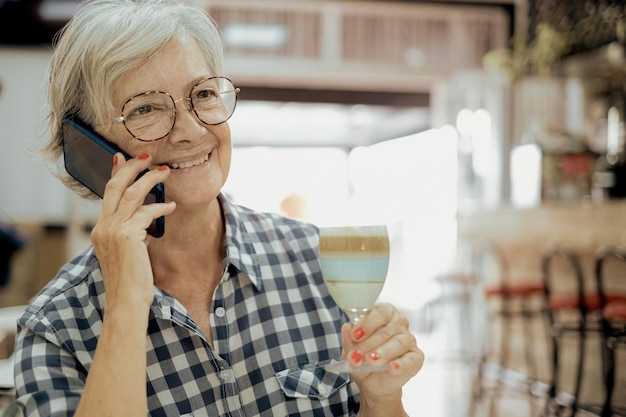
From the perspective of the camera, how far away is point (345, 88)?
8.93 m

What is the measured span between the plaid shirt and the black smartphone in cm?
14

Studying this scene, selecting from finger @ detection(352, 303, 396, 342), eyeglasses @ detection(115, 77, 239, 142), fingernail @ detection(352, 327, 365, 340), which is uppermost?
eyeglasses @ detection(115, 77, 239, 142)

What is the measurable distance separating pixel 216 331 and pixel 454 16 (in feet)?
25.0

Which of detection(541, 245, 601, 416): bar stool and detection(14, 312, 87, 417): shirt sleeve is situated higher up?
detection(14, 312, 87, 417): shirt sleeve

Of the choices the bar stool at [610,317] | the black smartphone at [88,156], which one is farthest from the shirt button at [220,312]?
the bar stool at [610,317]

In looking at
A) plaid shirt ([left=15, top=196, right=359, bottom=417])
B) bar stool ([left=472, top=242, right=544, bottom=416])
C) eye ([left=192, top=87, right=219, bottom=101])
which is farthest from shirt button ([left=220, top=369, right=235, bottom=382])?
bar stool ([left=472, top=242, right=544, bottom=416])

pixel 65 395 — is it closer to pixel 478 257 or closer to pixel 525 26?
pixel 478 257

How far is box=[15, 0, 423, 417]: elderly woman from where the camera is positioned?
1.03 meters

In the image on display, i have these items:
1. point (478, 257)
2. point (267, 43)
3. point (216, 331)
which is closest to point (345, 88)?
point (267, 43)

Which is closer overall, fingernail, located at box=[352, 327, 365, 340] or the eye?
fingernail, located at box=[352, 327, 365, 340]

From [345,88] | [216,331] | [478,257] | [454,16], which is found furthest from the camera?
[345,88]

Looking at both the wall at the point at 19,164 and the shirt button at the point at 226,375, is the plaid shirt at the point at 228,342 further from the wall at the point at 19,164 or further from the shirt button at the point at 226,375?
the wall at the point at 19,164

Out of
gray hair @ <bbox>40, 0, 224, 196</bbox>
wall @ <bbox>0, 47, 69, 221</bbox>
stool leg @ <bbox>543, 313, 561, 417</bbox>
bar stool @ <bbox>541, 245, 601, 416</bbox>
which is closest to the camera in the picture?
gray hair @ <bbox>40, 0, 224, 196</bbox>

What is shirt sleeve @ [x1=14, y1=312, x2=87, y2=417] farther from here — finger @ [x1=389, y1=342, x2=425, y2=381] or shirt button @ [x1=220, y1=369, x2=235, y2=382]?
finger @ [x1=389, y1=342, x2=425, y2=381]
